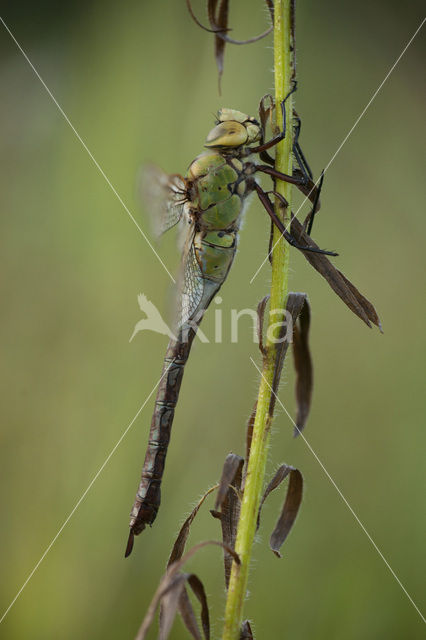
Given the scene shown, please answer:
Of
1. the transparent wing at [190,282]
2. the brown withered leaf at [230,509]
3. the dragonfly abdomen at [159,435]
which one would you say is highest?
the transparent wing at [190,282]

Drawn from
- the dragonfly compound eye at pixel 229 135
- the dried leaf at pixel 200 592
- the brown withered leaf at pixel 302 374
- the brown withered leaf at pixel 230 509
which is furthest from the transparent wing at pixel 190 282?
the dried leaf at pixel 200 592

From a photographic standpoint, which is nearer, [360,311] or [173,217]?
[360,311]

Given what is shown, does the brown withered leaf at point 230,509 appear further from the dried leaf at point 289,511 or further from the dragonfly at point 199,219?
the dragonfly at point 199,219

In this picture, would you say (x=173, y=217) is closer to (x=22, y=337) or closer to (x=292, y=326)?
(x=292, y=326)

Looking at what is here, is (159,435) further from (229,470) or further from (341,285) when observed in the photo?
→ (341,285)

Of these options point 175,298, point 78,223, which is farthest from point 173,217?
point 78,223

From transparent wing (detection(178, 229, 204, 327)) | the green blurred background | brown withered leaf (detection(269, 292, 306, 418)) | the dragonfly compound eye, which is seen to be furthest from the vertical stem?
the green blurred background
